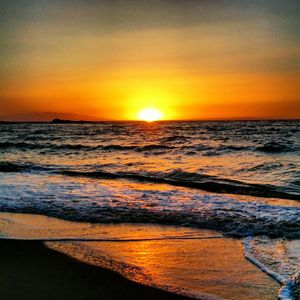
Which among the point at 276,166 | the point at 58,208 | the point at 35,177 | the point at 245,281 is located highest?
the point at 276,166

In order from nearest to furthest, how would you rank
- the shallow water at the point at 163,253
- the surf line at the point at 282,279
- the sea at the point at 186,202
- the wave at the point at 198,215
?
the surf line at the point at 282,279
the shallow water at the point at 163,253
the sea at the point at 186,202
the wave at the point at 198,215

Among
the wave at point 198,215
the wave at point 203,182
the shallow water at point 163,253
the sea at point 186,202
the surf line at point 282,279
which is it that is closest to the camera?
the surf line at point 282,279

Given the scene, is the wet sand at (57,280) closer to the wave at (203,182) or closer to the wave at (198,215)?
the wave at (198,215)

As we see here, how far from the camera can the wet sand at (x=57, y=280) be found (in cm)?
377

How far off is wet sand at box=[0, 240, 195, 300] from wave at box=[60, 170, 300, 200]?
6.62 metres

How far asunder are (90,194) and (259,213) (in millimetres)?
4208

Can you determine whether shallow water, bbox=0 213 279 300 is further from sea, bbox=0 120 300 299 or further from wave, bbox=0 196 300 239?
wave, bbox=0 196 300 239

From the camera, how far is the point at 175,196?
9750mm

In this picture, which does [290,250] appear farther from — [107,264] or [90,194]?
[90,194]

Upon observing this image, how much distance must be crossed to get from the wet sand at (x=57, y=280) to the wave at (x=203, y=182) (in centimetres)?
662

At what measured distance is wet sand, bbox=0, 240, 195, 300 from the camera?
3.77 metres

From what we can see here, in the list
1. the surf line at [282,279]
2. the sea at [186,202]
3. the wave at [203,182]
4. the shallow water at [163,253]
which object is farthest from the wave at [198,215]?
the wave at [203,182]

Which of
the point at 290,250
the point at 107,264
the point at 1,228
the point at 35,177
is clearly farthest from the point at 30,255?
the point at 35,177

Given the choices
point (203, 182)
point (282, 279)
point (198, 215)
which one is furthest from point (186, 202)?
point (282, 279)
